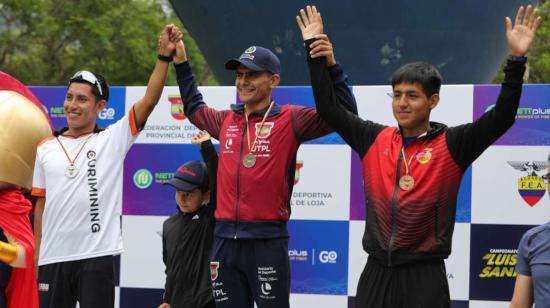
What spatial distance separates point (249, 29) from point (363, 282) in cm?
395

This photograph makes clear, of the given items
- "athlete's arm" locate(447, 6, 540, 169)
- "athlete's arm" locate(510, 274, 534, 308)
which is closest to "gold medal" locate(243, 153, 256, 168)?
"athlete's arm" locate(447, 6, 540, 169)

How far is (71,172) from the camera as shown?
14.7 ft

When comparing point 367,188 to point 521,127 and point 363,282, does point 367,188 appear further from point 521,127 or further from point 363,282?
point 521,127

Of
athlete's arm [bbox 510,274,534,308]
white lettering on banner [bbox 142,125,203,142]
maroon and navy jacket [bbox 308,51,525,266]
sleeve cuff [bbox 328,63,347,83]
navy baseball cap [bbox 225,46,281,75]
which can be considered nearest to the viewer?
athlete's arm [bbox 510,274,534,308]

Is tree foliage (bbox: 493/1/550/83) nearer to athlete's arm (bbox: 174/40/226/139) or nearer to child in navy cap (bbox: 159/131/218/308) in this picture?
child in navy cap (bbox: 159/131/218/308)

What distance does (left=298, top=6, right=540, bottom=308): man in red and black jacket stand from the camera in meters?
3.55

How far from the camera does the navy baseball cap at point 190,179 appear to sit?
5172 mm

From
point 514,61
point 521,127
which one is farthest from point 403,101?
point 521,127

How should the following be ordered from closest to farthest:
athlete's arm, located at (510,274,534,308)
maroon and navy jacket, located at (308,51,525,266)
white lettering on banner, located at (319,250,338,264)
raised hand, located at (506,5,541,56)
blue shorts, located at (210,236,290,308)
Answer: athlete's arm, located at (510,274,534,308) < raised hand, located at (506,5,541,56) < maroon and navy jacket, located at (308,51,525,266) < blue shorts, located at (210,236,290,308) < white lettering on banner, located at (319,250,338,264)

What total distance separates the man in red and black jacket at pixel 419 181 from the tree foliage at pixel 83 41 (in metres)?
12.4

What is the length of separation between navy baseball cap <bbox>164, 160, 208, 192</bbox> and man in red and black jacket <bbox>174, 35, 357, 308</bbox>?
743 millimetres

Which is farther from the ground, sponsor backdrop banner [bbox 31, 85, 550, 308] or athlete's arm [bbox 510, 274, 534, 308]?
sponsor backdrop banner [bbox 31, 85, 550, 308]

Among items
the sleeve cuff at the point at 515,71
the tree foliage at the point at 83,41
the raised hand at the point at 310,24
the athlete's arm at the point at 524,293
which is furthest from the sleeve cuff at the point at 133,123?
the tree foliage at the point at 83,41

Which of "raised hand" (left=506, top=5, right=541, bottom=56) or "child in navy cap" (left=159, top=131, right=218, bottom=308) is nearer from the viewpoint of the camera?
"raised hand" (left=506, top=5, right=541, bottom=56)
